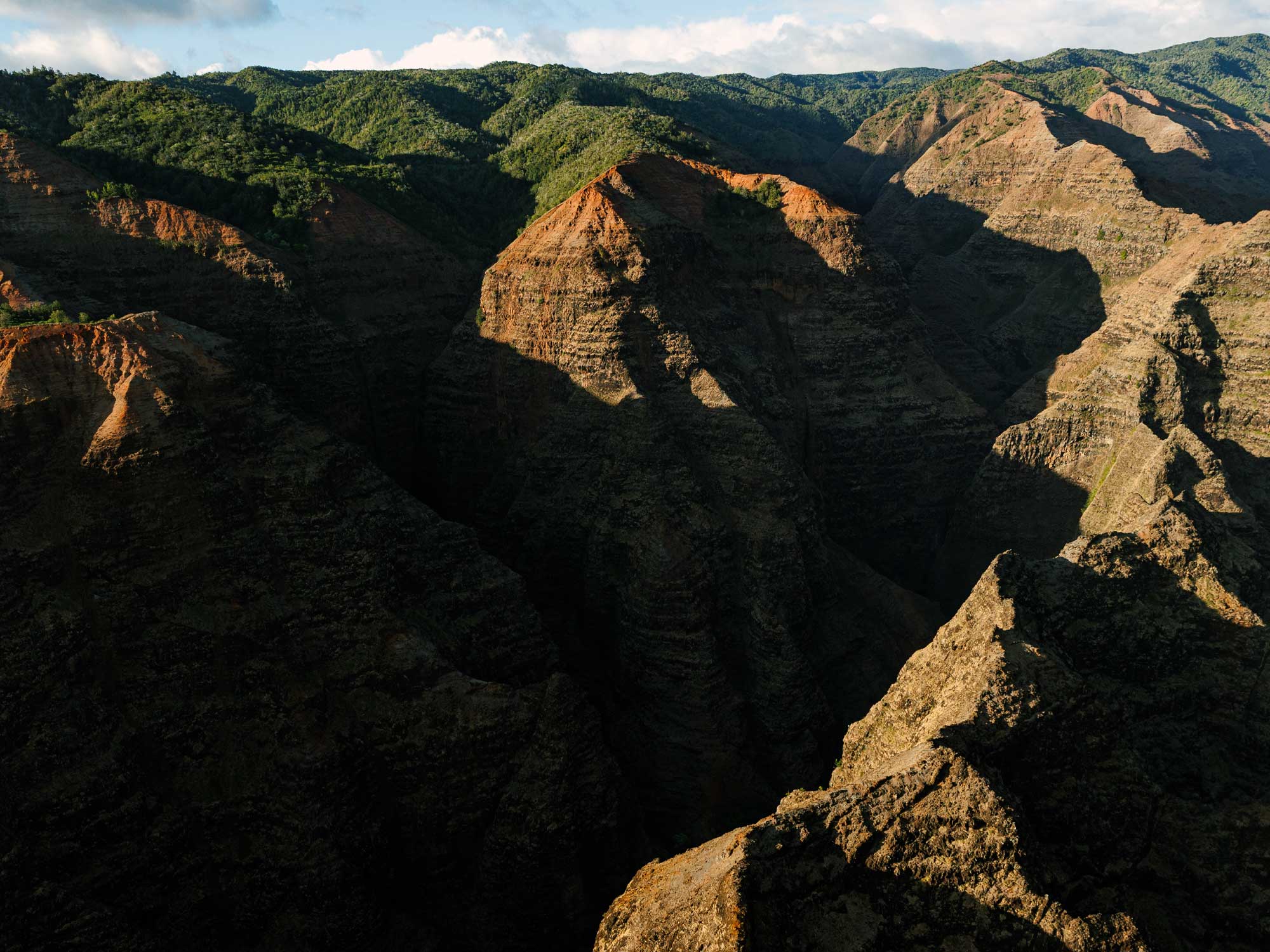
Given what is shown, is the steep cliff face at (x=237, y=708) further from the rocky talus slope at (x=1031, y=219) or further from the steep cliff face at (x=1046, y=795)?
the rocky talus slope at (x=1031, y=219)

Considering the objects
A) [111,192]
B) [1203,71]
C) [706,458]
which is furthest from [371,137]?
[1203,71]

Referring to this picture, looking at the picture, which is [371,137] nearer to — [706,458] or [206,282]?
[206,282]

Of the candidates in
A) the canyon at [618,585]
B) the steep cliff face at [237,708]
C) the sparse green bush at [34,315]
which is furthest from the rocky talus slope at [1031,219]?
the sparse green bush at [34,315]

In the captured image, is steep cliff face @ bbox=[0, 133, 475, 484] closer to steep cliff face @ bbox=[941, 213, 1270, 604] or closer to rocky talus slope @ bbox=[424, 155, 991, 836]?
rocky talus slope @ bbox=[424, 155, 991, 836]

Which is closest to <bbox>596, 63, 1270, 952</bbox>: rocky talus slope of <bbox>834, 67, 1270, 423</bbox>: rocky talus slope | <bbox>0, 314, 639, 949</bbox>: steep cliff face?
<bbox>834, 67, 1270, 423</bbox>: rocky talus slope

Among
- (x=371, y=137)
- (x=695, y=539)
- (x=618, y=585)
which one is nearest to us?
(x=695, y=539)

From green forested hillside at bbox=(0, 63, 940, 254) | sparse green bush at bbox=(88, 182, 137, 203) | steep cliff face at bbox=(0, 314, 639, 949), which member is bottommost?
steep cliff face at bbox=(0, 314, 639, 949)
